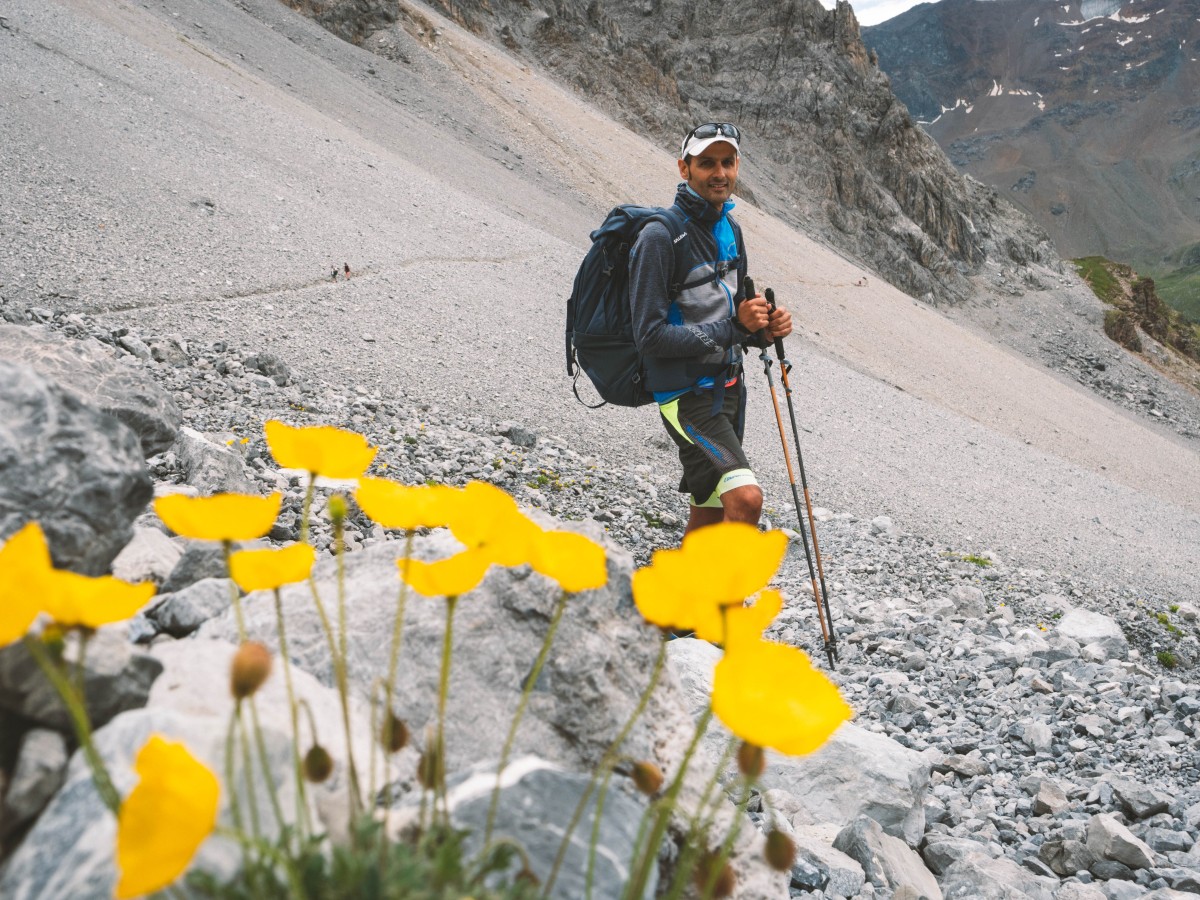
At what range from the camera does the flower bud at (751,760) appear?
778 mm

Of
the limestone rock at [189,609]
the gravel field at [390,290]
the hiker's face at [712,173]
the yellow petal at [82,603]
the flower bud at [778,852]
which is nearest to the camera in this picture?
the yellow petal at [82,603]

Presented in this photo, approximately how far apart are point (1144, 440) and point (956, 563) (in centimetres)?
2857

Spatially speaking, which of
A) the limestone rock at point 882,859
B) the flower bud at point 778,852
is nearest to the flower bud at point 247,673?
the flower bud at point 778,852

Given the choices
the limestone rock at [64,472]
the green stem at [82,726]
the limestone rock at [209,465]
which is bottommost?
the limestone rock at [209,465]

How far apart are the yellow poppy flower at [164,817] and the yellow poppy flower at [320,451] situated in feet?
1.29

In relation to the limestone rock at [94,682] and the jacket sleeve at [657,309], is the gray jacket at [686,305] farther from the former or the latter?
→ the limestone rock at [94,682]

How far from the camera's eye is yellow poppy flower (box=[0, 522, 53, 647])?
730 mm

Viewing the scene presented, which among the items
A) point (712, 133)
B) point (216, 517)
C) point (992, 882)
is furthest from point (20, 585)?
point (712, 133)

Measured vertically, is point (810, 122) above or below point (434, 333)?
above

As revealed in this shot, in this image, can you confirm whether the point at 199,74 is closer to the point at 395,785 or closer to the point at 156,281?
the point at 156,281

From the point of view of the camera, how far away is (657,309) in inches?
163

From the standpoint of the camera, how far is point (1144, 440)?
30391 millimetres

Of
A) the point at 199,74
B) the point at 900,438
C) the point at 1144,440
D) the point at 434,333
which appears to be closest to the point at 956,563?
the point at 900,438

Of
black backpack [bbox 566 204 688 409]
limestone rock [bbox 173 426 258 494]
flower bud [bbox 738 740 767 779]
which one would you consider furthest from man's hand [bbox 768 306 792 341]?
flower bud [bbox 738 740 767 779]
